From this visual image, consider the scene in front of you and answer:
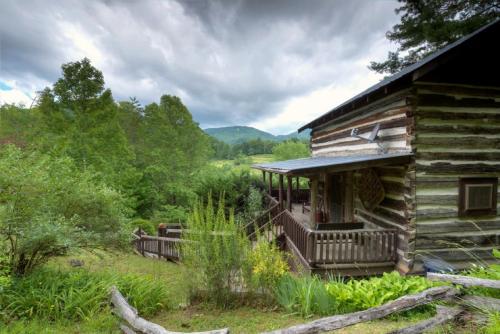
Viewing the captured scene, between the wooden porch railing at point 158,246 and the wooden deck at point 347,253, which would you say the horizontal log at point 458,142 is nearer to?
the wooden deck at point 347,253

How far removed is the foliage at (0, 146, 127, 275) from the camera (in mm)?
4535

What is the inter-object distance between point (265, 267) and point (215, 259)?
0.86 metres

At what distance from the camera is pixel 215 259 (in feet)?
14.3

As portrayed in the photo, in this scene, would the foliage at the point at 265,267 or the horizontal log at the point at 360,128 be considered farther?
the horizontal log at the point at 360,128

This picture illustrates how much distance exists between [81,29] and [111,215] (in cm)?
969

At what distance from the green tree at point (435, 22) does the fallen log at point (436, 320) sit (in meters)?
13.9

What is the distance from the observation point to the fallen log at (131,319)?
127 inches

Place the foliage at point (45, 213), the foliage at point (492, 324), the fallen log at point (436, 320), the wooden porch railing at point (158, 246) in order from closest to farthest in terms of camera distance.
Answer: the foliage at point (492, 324) → the fallen log at point (436, 320) → the foliage at point (45, 213) → the wooden porch railing at point (158, 246)

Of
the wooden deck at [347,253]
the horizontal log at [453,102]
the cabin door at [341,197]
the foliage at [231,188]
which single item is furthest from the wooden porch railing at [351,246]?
the foliage at [231,188]

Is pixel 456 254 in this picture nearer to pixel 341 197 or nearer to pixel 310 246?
pixel 310 246

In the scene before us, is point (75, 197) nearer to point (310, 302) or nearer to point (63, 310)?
point (63, 310)

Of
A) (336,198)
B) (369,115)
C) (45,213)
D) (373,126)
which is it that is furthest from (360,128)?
(45,213)

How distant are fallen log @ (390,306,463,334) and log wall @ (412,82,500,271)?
3.36 m

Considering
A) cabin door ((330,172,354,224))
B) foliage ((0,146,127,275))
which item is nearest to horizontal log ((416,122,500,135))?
cabin door ((330,172,354,224))
